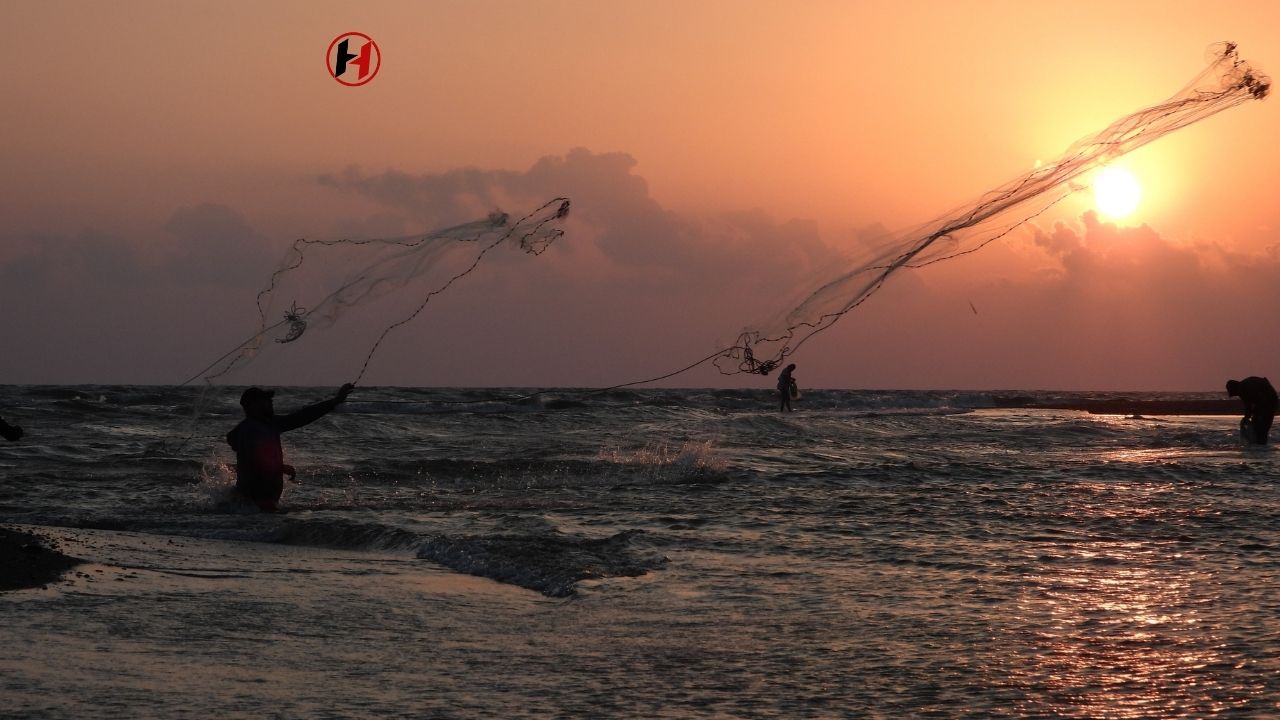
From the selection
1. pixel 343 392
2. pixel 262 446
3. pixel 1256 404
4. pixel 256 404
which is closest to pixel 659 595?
pixel 343 392

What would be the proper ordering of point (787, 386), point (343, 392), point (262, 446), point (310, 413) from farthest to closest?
point (787, 386)
point (262, 446)
point (310, 413)
point (343, 392)

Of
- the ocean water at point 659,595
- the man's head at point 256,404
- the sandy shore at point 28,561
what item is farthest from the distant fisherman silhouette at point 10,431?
the man's head at point 256,404

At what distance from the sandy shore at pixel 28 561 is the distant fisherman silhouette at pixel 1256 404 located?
21359mm

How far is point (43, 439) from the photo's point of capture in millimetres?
25875

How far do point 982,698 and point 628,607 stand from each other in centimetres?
286

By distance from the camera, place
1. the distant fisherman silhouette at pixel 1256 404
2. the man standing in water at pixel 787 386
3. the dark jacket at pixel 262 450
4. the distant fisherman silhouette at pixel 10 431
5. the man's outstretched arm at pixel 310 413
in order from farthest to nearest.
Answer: the man standing in water at pixel 787 386
the distant fisherman silhouette at pixel 1256 404
the dark jacket at pixel 262 450
the man's outstretched arm at pixel 310 413
the distant fisherman silhouette at pixel 10 431

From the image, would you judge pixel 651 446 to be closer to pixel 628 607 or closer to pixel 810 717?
pixel 628 607

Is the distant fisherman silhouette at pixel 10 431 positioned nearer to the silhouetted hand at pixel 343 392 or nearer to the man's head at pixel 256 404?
the man's head at pixel 256 404

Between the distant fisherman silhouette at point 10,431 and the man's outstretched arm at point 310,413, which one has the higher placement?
the man's outstretched arm at point 310,413

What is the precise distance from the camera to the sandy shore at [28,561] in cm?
796

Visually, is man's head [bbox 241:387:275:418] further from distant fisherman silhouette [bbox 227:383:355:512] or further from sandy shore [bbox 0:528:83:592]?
sandy shore [bbox 0:528:83:592]

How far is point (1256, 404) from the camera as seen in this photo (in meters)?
24.5

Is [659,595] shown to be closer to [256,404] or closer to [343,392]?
[343,392]

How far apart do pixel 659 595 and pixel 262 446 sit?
638cm
